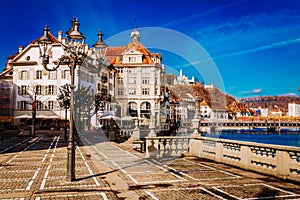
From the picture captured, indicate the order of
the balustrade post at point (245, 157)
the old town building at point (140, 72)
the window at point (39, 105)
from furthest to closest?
the window at point (39, 105), the old town building at point (140, 72), the balustrade post at point (245, 157)

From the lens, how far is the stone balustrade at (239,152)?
1091cm

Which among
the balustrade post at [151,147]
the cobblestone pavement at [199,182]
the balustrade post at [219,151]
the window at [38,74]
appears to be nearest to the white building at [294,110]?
the window at [38,74]

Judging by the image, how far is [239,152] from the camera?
13672 millimetres

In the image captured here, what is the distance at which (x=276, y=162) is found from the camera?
37.5 feet

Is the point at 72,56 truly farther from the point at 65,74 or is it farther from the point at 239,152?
the point at 65,74

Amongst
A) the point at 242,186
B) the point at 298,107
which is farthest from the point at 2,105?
the point at 298,107

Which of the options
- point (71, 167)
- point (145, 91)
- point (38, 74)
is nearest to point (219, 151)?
point (145, 91)

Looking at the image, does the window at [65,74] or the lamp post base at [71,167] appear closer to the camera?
the lamp post base at [71,167]

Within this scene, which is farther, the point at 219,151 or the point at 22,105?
the point at 22,105

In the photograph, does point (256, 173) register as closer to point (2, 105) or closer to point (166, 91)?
point (166, 91)

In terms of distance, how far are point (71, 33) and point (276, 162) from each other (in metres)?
8.38

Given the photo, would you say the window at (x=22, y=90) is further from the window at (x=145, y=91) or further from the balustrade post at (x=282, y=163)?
the balustrade post at (x=282, y=163)

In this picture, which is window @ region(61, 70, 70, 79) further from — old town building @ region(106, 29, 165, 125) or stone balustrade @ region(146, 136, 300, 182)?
stone balustrade @ region(146, 136, 300, 182)

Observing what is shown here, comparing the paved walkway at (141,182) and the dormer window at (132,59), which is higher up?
the dormer window at (132,59)
